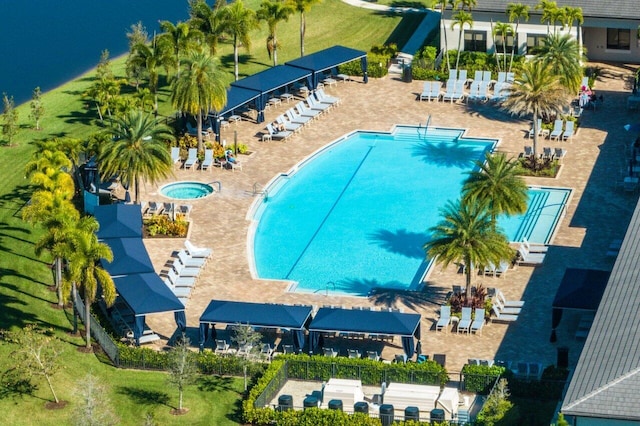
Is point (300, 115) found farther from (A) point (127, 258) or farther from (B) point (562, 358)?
(B) point (562, 358)

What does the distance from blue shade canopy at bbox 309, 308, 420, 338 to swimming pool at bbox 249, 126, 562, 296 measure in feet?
18.3

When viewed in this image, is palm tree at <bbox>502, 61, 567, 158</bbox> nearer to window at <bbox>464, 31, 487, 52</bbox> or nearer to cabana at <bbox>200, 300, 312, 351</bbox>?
window at <bbox>464, 31, 487, 52</bbox>

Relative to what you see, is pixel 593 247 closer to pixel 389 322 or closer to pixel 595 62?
pixel 389 322

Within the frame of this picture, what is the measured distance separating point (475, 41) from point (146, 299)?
3741 centimetres

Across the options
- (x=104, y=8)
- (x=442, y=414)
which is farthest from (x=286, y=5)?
(x=442, y=414)

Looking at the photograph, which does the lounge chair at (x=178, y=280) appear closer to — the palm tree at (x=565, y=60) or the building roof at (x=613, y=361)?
the building roof at (x=613, y=361)

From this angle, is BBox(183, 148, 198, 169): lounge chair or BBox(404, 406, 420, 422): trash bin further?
BBox(183, 148, 198, 169): lounge chair

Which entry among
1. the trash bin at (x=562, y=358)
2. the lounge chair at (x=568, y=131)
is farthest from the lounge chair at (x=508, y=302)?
the lounge chair at (x=568, y=131)

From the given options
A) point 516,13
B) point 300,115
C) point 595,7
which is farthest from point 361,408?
point 595,7

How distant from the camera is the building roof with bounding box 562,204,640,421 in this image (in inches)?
1801

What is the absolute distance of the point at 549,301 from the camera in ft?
201

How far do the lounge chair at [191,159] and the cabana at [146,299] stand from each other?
51.9 feet

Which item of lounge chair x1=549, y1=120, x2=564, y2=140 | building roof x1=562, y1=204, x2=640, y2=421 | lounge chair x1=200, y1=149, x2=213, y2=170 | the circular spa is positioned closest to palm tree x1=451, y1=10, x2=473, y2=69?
lounge chair x1=549, y1=120, x2=564, y2=140

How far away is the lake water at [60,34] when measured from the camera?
95.6 metres
